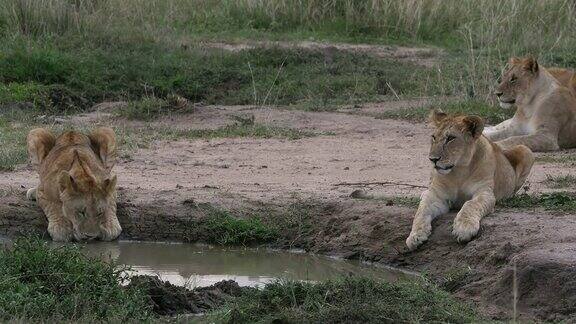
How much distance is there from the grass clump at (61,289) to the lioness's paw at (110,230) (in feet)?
4.97

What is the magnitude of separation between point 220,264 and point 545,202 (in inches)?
89.1

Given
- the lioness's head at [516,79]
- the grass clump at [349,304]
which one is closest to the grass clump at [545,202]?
the grass clump at [349,304]

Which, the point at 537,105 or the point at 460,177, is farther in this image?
the point at 537,105

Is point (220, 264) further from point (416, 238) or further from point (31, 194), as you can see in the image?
point (31, 194)

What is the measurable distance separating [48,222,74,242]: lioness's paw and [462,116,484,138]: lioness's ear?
9.16ft

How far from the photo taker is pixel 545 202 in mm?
8812

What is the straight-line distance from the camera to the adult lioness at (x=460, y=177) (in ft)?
27.0

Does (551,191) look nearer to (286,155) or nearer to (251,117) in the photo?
(286,155)

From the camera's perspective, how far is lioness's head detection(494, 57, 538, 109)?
12.2 meters

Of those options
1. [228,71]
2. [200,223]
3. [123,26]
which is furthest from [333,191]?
[123,26]

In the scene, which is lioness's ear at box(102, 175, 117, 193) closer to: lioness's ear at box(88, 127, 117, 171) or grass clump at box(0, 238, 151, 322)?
lioness's ear at box(88, 127, 117, 171)

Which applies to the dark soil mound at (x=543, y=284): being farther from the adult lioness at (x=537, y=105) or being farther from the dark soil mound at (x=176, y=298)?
the adult lioness at (x=537, y=105)

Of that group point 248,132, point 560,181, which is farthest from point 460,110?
point 560,181

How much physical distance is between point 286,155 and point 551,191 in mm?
2722
